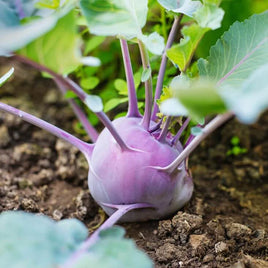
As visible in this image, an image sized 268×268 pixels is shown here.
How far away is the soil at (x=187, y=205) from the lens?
84cm

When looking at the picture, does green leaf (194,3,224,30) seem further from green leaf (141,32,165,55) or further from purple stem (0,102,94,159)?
purple stem (0,102,94,159)

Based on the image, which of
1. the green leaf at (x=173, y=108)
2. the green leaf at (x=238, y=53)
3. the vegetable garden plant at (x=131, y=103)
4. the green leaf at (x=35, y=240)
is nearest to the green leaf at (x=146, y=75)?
the vegetable garden plant at (x=131, y=103)

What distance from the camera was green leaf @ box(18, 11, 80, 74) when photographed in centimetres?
62

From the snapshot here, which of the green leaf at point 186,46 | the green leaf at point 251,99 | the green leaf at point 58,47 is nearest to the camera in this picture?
the green leaf at point 251,99

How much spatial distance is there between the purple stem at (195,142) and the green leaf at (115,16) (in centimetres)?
22

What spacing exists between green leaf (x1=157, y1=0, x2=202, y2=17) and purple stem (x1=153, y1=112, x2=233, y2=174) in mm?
234

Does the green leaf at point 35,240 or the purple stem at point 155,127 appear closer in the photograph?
the green leaf at point 35,240

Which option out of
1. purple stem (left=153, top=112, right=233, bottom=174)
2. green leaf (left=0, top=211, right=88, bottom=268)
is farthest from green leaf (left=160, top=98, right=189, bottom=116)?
green leaf (left=0, top=211, right=88, bottom=268)

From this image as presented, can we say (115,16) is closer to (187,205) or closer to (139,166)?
(139,166)

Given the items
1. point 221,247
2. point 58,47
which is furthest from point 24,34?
point 221,247

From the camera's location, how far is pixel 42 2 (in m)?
0.85

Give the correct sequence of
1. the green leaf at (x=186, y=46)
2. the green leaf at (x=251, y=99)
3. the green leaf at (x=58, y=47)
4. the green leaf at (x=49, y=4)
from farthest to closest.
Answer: the green leaf at (x=49, y=4) → the green leaf at (x=186, y=46) → the green leaf at (x=58, y=47) → the green leaf at (x=251, y=99)

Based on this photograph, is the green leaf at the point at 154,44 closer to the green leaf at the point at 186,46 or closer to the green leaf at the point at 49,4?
the green leaf at the point at 186,46

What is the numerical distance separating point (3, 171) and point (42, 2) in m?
0.48
